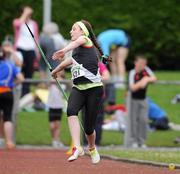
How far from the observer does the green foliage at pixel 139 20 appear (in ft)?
104

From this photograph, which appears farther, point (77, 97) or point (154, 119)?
point (154, 119)

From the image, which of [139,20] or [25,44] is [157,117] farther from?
[139,20]

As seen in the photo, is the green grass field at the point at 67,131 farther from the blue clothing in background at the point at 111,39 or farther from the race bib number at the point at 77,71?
the race bib number at the point at 77,71

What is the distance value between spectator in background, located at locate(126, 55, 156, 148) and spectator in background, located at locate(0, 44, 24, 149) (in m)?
2.52

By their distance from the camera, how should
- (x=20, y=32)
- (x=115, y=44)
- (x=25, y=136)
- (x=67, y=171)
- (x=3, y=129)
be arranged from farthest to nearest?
(x=115, y=44)
(x=20, y=32)
(x=25, y=136)
(x=3, y=129)
(x=67, y=171)

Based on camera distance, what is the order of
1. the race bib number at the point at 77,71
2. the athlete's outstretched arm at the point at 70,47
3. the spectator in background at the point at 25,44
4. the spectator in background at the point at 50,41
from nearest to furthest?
the athlete's outstretched arm at the point at 70,47
the race bib number at the point at 77,71
the spectator in background at the point at 50,41
the spectator in background at the point at 25,44

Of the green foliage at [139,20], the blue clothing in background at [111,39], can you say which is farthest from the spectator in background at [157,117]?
the green foliage at [139,20]

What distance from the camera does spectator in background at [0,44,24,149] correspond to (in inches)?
681

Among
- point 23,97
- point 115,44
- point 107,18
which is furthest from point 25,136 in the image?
point 107,18

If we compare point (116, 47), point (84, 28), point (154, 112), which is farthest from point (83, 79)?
point (116, 47)

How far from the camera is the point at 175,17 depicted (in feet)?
111

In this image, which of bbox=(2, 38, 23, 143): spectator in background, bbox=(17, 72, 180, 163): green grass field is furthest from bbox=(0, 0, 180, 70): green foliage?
bbox=(2, 38, 23, 143): spectator in background

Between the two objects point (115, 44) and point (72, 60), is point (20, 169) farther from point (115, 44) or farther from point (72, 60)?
point (115, 44)

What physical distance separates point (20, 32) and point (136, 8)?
12111 mm
